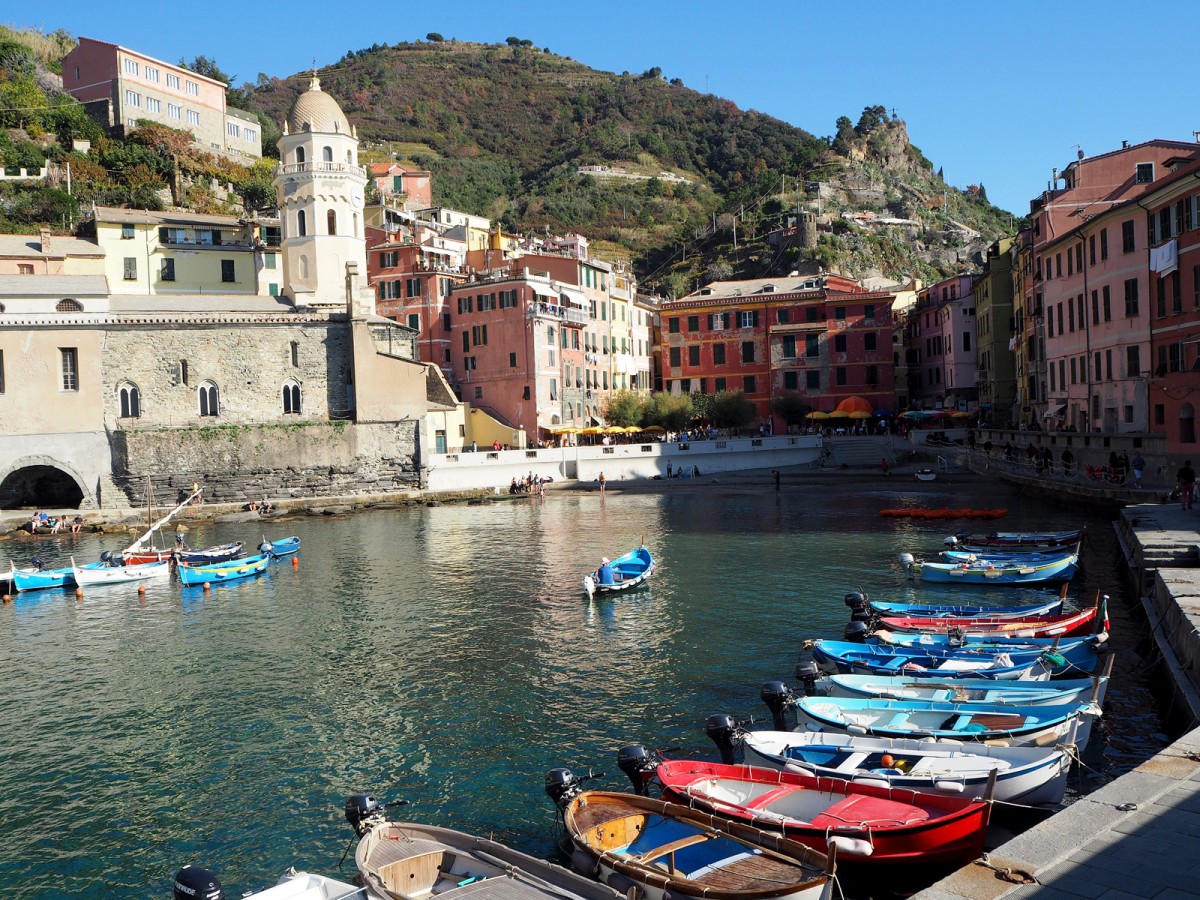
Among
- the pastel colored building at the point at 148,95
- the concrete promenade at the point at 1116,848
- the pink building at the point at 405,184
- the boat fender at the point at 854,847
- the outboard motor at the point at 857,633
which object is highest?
the pastel colored building at the point at 148,95

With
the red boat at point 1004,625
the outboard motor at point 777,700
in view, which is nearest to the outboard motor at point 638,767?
the outboard motor at point 777,700

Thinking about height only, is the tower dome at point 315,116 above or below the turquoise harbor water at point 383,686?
above

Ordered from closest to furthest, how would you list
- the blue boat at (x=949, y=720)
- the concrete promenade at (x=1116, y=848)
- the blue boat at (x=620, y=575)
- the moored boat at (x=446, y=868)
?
the concrete promenade at (x=1116, y=848)
the moored boat at (x=446, y=868)
the blue boat at (x=949, y=720)
the blue boat at (x=620, y=575)

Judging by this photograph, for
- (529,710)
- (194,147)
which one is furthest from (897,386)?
(529,710)

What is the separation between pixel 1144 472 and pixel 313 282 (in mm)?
51443

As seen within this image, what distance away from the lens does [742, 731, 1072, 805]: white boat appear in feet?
45.8

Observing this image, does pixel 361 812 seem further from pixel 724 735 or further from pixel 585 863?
pixel 724 735

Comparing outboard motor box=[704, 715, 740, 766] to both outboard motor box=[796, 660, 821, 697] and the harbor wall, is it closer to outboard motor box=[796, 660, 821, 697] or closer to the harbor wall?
outboard motor box=[796, 660, 821, 697]

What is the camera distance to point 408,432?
62.6 meters

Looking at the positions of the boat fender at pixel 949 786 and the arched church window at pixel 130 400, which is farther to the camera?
the arched church window at pixel 130 400

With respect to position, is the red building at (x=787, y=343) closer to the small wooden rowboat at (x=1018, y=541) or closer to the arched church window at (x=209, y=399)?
A: the arched church window at (x=209, y=399)

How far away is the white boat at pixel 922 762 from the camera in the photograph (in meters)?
14.0

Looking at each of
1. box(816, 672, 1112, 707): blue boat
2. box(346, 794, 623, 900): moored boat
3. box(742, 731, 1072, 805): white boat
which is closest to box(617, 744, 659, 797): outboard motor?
box(742, 731, 1072, 805): white boat

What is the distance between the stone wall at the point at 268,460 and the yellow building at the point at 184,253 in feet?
58.4
